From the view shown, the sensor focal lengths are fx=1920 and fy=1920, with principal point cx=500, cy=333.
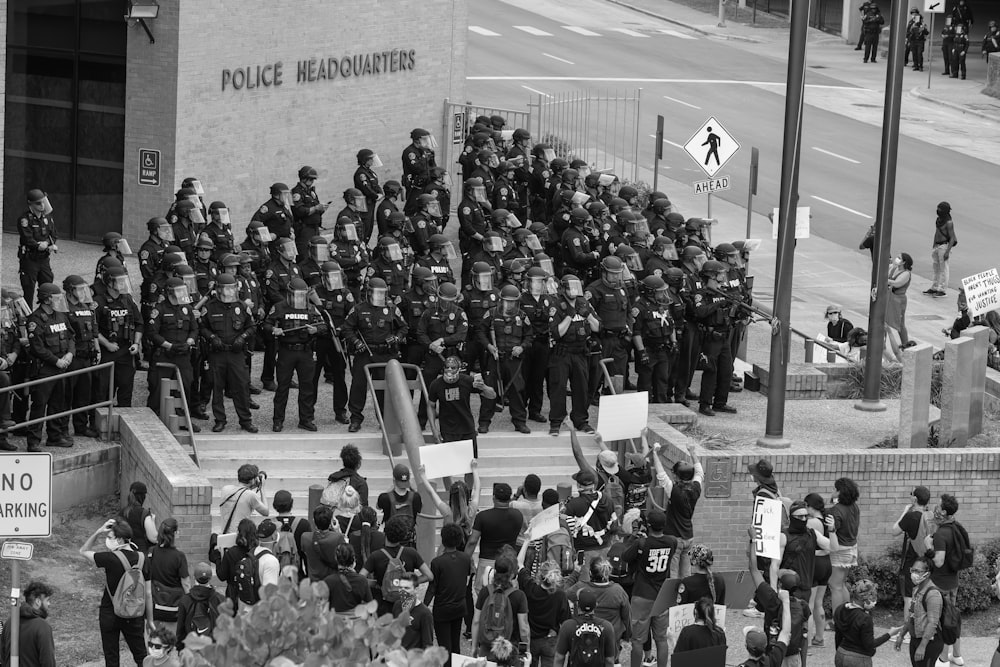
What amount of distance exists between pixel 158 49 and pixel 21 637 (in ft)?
43.8

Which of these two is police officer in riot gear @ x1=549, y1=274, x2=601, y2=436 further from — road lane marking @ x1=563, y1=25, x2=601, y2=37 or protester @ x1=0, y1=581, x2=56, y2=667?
road lane marking @ x1=563, y1=25, x2=601, y2=37

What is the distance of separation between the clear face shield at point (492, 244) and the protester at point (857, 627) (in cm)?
863

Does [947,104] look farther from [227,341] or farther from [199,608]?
[199,608]

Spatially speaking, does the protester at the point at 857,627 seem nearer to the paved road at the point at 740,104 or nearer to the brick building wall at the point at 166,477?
the brick building wall at the point at 166,477

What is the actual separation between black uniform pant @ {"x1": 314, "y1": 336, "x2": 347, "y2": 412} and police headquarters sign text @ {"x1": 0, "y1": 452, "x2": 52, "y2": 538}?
23.0 feet

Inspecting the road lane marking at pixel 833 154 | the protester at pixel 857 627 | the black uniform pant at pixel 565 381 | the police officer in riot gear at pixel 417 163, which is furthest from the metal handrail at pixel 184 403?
the road lane marking at pixel 833 154

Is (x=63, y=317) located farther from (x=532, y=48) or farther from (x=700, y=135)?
(x=532, y=48)

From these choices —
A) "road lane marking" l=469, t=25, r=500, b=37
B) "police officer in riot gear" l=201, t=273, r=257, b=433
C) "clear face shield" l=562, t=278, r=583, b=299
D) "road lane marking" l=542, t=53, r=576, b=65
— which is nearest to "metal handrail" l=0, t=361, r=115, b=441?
"police officer in riot gear" l=201, t=273, r=257, b=433

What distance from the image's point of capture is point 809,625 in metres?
18.3

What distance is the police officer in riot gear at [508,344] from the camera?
21.0 metres

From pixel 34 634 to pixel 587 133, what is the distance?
23391 millimetres

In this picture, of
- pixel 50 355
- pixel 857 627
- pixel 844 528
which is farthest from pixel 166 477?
pixel 857 627

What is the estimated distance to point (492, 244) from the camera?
23.2m

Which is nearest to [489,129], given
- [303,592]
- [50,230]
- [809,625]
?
[50,230]
